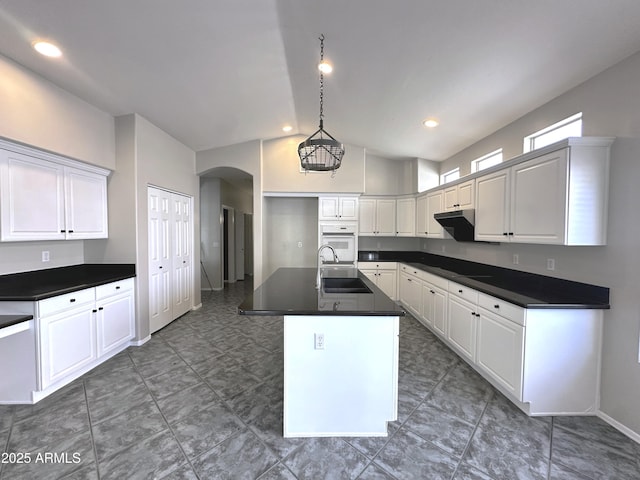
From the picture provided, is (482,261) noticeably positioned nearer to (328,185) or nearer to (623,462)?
(623,462)

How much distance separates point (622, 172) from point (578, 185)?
27cm

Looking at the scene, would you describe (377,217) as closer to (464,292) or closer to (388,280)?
(388,280)

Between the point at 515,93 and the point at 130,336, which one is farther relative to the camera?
the point at 130,336

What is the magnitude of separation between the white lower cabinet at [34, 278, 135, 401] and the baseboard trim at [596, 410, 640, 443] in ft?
14.4

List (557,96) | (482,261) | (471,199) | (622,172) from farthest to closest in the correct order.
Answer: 1. (482,261)
2. (471,199)
3. (557,96)
4. (622,172)

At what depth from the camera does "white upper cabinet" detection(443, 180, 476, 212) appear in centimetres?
329

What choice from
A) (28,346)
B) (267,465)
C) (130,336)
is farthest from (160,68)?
(267,465)

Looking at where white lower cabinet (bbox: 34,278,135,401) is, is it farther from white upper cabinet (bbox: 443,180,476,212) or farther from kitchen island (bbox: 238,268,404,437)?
white upper cabinet (bbox: 443,180,476,212)

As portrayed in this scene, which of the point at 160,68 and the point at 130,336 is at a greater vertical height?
the point at 160,68

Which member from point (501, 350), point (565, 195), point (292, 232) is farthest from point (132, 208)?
point (565, 195)

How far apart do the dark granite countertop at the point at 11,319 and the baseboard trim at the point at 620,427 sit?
4425 millimetres

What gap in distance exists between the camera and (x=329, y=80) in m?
3.04

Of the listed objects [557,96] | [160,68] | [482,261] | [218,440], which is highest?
[160,68]

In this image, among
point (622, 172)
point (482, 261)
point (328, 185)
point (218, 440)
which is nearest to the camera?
point (218, 440)
